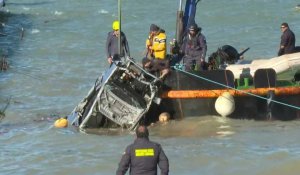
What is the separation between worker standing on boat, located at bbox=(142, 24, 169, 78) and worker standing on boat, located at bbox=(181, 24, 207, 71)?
45 cm

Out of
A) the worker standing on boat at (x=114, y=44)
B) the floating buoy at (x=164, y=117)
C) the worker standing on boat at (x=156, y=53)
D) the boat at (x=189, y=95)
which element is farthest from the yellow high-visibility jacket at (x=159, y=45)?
the floating buoy at (x=164, y=117)

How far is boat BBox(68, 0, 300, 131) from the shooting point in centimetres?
1304

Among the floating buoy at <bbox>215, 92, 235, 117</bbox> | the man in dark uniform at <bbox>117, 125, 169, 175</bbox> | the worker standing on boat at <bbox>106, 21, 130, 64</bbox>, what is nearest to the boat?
the floating buoy at <bbox>215, 92, 235, 117</bbox>

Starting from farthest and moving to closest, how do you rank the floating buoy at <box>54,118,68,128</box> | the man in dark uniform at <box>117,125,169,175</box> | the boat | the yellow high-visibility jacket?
1. the floating buoy at <box>54,118,68,128</box>
2. the yellow high-visibility jacket
3. the boat
4. the man in dark uniform at <box>117,125,169,175</box>

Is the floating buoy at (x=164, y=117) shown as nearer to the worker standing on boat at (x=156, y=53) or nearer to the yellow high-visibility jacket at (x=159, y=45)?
the worker standing on boat at (x=156, y=53)

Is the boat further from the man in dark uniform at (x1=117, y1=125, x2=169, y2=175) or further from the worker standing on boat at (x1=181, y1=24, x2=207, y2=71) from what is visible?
the man in dark uniform at (x1=117, y1=125, x2=169, y2=175)

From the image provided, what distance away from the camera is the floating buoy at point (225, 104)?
1310cm

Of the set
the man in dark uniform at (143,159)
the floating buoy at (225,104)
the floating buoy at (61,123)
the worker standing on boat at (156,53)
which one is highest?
the worker standing on boat at (156,53)

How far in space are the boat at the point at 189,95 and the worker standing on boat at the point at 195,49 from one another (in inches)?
13.5

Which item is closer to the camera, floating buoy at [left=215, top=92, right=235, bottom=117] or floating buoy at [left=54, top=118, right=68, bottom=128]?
floating buoy at [left=215, top=92, right=235, bottom=117]

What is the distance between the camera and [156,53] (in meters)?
→ 13.8

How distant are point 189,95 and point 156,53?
106 centimetres

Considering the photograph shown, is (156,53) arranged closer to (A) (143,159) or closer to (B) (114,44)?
(B) (114,44)

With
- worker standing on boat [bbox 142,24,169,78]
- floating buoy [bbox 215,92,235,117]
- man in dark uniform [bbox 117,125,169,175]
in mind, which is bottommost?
man in dark uniform [bbox 117,125,169,175]
